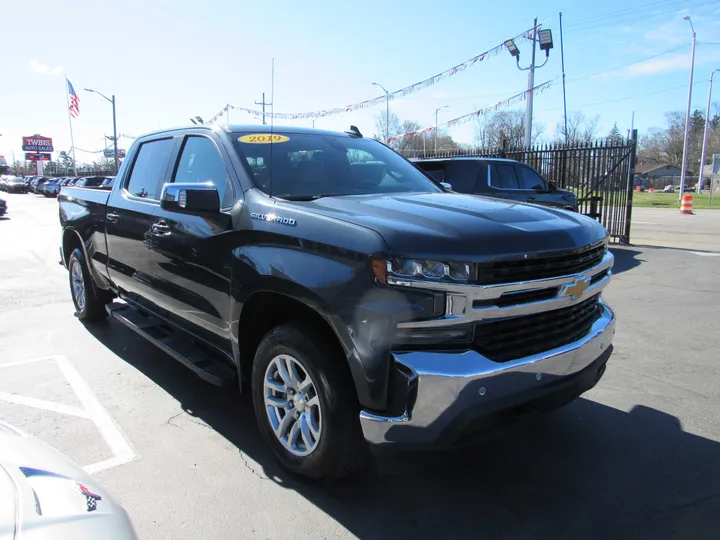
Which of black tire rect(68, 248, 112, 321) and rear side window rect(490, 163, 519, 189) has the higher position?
rear side window rect(490, 163, 519, 189)

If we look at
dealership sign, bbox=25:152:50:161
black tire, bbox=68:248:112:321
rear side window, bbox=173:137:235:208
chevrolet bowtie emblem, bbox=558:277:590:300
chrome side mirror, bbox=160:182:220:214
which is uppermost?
dealership sign, bbox=25:152:50:161

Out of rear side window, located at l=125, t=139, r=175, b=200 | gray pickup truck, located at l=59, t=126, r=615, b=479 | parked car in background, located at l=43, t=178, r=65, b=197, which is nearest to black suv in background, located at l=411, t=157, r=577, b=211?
rear side window, located at l=125, t=139, r=175, b=200

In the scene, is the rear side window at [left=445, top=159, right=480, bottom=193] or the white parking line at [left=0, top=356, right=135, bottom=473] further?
the rear side window at [left=445, top=159, right=480, bottom=193]

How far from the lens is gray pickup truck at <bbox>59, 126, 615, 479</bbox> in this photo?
2.27m

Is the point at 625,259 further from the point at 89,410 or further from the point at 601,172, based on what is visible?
the point at 89,410

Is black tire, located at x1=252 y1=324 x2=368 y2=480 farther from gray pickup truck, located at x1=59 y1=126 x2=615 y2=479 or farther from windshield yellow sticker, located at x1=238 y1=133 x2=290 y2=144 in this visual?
windshield yellow sticker, located at x1=238 y1=133 x2=290 y2=144

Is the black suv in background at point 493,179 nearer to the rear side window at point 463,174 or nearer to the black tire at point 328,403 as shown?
the rear side window at point 463,174

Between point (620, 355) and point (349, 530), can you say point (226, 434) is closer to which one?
point (349, 530)

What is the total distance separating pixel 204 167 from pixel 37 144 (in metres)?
102

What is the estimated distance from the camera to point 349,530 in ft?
8.30

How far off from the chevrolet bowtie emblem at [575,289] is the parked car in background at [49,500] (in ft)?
6.94

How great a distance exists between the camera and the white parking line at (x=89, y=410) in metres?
3.17

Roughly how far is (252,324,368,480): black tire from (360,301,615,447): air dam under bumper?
0.18 meters

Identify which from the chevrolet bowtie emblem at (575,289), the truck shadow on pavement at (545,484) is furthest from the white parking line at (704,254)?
the chevrolet bowtie emblem at (575,289)
